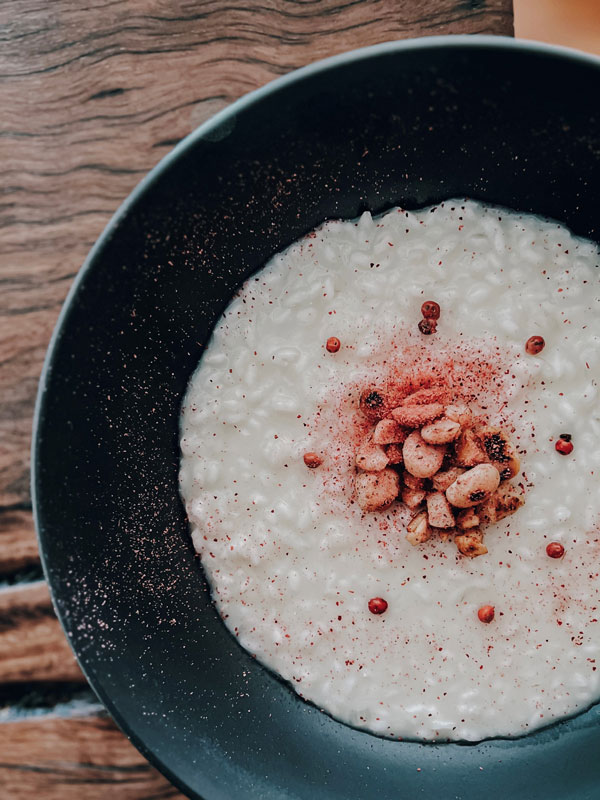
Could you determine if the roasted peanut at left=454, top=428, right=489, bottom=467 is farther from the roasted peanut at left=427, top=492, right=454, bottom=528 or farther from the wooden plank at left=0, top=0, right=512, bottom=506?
the wooden plank at left=0, top=0, right=512, bottom=506

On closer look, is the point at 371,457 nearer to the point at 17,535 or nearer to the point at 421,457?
the point at 421,457

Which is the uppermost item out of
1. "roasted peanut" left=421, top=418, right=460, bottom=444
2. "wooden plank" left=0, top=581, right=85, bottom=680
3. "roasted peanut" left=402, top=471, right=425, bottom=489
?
"roasted peanut" left=421, top=418, right=460, bottom=444

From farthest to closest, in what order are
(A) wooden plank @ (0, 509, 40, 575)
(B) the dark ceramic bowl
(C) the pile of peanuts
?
(A) wooden plank @ (0, 509, 40, 575) → (C) the pile of peanuts → (B) the dark ceramic bowl

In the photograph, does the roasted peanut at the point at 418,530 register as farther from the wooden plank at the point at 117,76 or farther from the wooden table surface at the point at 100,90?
the wooden plank at the point at 117,76

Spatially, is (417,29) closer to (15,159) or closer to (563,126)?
→ (563,126)

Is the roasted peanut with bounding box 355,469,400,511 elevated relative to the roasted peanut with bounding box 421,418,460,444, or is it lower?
lower

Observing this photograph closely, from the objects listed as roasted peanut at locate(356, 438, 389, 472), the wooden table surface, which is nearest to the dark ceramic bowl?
the wooden table surface

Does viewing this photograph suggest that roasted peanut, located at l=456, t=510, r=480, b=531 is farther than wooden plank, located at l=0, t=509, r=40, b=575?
No

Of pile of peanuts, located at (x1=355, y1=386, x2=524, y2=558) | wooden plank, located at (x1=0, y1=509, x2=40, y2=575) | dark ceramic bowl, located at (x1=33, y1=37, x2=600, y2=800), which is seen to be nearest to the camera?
dark ceramic bowl, located at (x1=33, y1=37, x2=600, y2=800)
